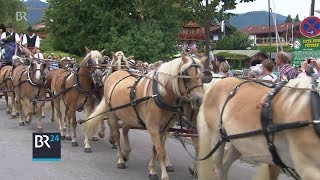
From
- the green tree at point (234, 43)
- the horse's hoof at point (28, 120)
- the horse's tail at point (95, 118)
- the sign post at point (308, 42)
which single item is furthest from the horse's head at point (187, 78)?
the green tree at point (234, 43)

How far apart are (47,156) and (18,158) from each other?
2.40 meters

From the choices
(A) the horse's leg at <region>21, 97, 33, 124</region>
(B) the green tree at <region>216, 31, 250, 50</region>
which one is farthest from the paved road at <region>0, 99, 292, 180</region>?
(B) the green tree at <region>216, 31, 250, 50</region>

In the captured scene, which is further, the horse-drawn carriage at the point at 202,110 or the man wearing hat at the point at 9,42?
the man wearing hat at the point at 9,42

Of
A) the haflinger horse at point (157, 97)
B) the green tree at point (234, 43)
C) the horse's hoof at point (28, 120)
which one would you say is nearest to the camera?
the haflinger horse at point (157, 97)

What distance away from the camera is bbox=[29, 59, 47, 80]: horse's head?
36.5 ft

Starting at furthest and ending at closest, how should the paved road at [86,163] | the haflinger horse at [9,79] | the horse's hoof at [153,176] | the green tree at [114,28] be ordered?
the green tree at [114,28], the haflinger horse at [9,79], the paved road at [86,163], the horse's hoof at [153,176]

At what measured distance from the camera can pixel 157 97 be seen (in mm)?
6297

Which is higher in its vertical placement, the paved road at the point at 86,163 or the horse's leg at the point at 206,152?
the horse's leg at the point at 206,152

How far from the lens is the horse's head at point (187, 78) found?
5882 millimetres

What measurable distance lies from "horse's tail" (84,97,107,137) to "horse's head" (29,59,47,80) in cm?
314

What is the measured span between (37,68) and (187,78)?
20.6 ft

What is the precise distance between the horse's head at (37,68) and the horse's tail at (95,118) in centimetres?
314

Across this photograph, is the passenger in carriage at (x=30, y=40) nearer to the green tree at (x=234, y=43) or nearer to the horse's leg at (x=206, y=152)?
the horse's leg at (x=206, y=152)

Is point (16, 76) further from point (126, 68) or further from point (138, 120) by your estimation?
point (138, 120)
